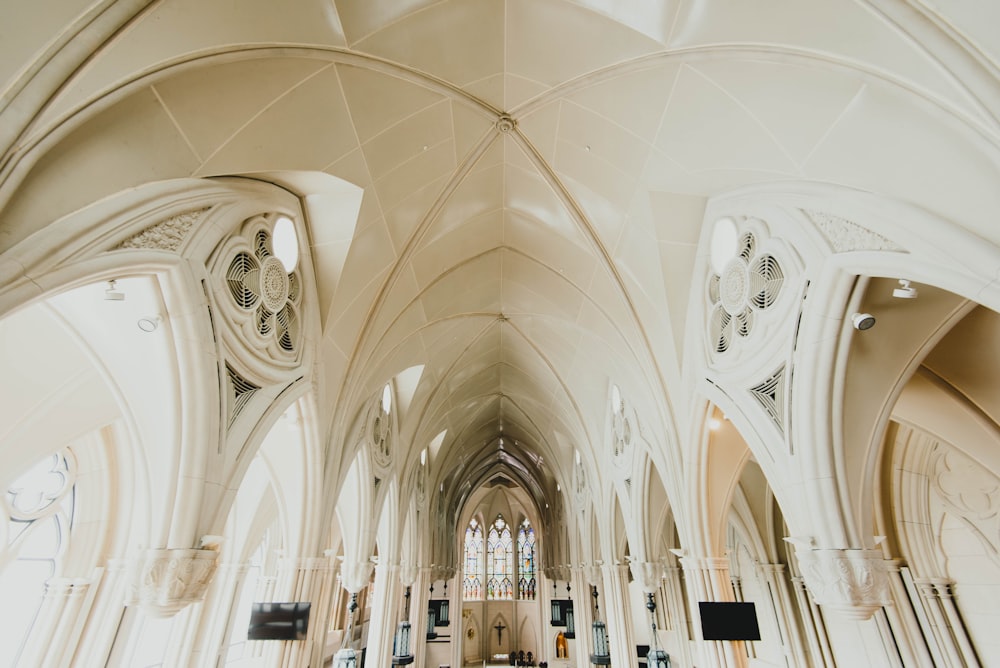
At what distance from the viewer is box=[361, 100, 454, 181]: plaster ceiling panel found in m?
6.22

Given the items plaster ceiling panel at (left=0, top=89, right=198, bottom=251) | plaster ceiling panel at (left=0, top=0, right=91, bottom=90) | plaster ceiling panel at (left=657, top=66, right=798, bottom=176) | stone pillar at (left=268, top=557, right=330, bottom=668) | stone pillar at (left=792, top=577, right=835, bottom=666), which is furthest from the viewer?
stone pillar at (left=792, top=577, right=835, bottom=666)

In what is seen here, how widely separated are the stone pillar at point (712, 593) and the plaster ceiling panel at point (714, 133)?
593 centimetres

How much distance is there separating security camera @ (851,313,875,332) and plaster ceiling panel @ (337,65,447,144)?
5.43m

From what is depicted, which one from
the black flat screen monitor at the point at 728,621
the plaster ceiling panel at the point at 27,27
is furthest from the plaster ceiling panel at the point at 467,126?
the black flat screen monitor at the point at 728,621

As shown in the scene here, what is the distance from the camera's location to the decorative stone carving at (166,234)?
4.05 m

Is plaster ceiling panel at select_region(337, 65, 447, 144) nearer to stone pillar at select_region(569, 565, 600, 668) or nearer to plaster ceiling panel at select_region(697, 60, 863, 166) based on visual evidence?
plaster ceiling panel at select_region(697, 60, 863, 166)

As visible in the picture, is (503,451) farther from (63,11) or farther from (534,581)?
(63,11)

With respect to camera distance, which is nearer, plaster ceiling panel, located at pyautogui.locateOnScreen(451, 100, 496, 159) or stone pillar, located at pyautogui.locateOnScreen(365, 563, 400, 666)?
plaster ceiling panel, located at pyautogui.locateOnScreen(451, 100, 496, 159)

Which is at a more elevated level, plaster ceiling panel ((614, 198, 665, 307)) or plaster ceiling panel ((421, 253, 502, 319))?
plaster ceiling panel ((421, 253, 502, 319))

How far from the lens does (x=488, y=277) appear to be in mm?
10633

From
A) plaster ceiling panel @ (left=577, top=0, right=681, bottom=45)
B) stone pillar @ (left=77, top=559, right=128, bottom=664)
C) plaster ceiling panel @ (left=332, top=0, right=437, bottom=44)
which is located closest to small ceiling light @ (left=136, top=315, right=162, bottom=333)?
plaster ceiling panel @ (left=332, top=0, right=437, bottom=44)

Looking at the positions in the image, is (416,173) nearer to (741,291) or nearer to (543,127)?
(543,127)

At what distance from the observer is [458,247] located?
916 centimetres

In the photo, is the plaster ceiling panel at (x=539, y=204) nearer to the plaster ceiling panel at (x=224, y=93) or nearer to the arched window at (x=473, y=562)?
the plaster ceiling panel at (x=224, y=93)
